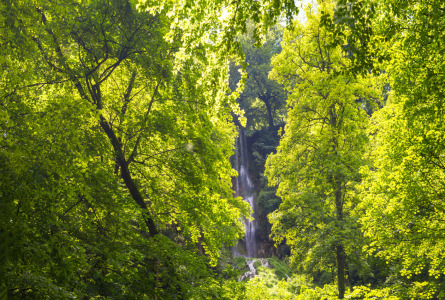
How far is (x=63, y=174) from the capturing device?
11.8 feet

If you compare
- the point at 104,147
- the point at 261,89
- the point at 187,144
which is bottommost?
the point at 104,147

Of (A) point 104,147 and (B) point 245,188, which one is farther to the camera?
(B) point 245,188

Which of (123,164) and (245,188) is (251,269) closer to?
(245,188)

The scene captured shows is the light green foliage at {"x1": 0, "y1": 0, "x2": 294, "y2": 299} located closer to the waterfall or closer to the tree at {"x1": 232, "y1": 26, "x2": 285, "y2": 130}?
the waterfall

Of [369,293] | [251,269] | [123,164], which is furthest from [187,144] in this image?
[251,269]

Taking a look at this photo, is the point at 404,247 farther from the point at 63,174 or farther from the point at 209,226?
the point at 63,174

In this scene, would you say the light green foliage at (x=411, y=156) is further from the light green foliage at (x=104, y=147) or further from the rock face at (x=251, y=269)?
the rock face at (x=251, y=269)

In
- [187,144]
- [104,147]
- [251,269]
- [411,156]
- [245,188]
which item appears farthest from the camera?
[245,188]

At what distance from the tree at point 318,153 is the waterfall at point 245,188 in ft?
44.8

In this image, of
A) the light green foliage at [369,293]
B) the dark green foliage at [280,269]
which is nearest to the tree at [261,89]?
the dark green foliage at [280,269]

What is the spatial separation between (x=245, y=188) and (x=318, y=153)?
61.6ft

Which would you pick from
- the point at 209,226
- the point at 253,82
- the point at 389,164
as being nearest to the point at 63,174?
the point at 209,226

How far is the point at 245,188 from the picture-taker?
98.4 feet

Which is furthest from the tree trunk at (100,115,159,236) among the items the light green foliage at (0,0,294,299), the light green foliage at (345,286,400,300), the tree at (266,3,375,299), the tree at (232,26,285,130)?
the tree at (232,26,285,130)
